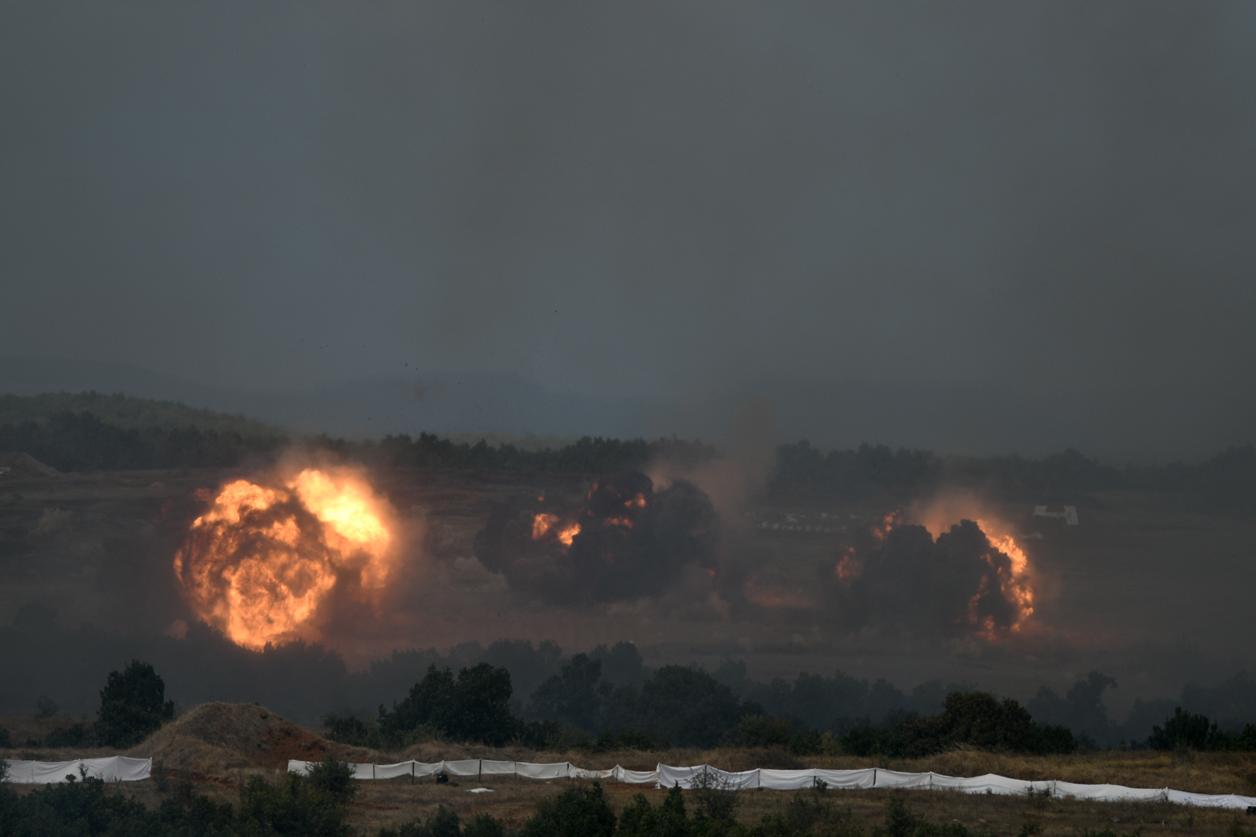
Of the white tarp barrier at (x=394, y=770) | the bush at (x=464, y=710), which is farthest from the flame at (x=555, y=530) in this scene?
the white tarp barrier at (x=394, y=770)

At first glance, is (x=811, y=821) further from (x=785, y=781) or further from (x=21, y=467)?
(x=21, y=467)

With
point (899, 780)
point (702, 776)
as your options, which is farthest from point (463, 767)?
point (899, 780)

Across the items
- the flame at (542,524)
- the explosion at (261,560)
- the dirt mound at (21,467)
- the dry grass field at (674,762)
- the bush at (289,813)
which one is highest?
the dirt mound at (21,467)

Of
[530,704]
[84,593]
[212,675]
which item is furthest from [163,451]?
[530,704]

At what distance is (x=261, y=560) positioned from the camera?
138m

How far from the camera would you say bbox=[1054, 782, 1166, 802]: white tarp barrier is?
62344 mm

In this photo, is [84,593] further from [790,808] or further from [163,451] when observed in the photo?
[790,808]

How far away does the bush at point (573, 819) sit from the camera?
4897 cm

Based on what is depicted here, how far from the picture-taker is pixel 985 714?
90438mm

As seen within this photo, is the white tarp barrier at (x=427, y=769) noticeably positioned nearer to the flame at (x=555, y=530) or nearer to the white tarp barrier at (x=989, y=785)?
the white tarp barrier at (x=989, y=785)

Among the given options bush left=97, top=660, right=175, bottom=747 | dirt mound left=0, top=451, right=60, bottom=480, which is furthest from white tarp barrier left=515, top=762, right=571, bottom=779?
dirt mound left=0, top=451, right=60, bottom=480

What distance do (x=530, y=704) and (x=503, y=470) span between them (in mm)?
57165

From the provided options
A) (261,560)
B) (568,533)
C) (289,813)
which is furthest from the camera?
(568,533)

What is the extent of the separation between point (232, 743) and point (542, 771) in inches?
723
